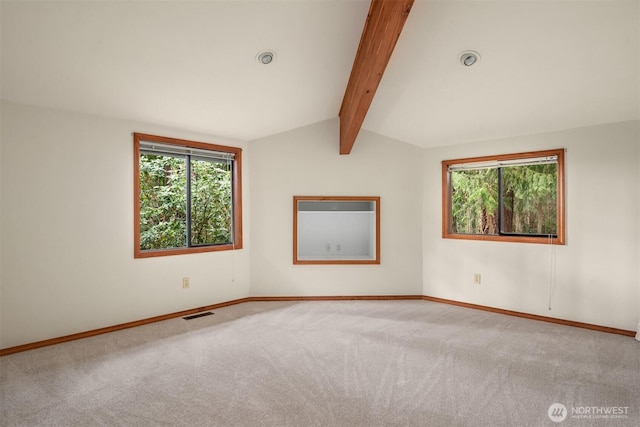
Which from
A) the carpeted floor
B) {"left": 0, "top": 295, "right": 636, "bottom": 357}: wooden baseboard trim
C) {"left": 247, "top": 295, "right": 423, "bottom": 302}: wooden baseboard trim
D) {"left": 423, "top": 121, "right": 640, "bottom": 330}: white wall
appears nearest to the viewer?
the carpeted floor

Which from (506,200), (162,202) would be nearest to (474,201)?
(506,200)

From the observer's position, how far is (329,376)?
243 cm

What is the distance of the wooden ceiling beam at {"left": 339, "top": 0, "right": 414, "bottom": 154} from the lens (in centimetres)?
224

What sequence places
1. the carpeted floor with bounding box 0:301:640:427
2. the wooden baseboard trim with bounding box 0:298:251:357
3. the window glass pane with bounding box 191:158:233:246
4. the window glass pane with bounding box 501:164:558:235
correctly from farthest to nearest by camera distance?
the window glass pane with bounding box 191:158:233:246 → the window glass pane with bounding box 501:164:558:235 → the wooden baseboard trim with bounding box 0:298:251:357 → the carpeted floor with bounding box 0:301:640:427

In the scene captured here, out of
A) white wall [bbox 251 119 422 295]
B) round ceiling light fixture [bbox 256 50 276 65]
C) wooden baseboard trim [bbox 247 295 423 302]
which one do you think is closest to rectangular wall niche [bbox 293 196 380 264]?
white wall [bbox 251 119 422 295]

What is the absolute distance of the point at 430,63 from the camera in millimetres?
2975

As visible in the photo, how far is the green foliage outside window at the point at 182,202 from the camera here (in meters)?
3.90

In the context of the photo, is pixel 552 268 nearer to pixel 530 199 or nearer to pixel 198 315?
pixel 530 199

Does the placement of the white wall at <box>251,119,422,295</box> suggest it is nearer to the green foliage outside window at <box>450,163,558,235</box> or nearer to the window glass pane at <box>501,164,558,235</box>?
the green foliage outside window at <box>450,163,558,235</box>

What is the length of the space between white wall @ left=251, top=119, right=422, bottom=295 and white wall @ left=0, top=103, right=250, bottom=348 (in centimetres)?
114

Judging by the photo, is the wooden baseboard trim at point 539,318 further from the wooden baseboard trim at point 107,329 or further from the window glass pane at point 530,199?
the wooden baseboard trim at point 107,329

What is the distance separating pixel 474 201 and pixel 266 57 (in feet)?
9.90

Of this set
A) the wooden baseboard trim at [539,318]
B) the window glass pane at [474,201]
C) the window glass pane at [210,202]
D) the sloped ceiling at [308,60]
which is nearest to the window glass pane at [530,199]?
the window glass pane at [474,201]

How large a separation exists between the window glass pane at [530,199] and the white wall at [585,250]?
192 mm
